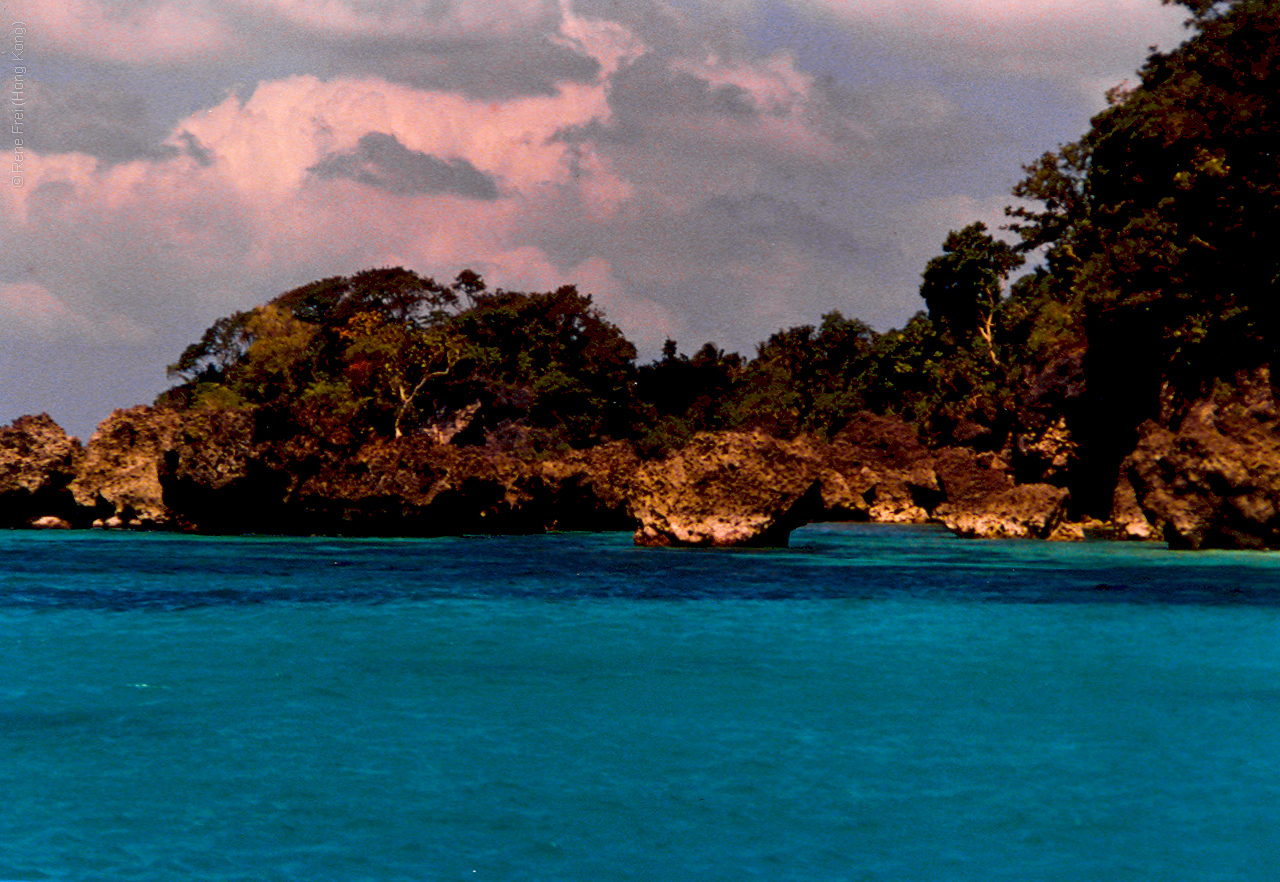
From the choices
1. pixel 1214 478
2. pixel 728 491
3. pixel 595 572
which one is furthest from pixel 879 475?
pixel 595 572

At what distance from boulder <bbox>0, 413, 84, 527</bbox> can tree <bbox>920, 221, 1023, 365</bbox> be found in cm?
4214

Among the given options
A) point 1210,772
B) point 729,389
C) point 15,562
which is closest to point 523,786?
point 1210,772

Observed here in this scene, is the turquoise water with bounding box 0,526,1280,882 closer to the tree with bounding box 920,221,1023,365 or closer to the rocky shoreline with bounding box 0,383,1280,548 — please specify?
the rocky shoreline with bounding box 0,383,1280,548

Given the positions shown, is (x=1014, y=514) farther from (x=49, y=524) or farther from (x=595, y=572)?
(x=49, y=524)

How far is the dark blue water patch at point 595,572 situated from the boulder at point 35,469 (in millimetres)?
9972

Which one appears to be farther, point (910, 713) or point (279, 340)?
point (279, 340)

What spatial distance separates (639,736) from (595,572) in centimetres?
1568

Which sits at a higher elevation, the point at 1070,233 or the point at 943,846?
the point at 1070,233

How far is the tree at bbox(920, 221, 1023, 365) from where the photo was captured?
66.4 metres

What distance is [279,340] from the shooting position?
68312 millimetres

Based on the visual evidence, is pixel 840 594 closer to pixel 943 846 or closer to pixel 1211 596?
pixel 1211 596

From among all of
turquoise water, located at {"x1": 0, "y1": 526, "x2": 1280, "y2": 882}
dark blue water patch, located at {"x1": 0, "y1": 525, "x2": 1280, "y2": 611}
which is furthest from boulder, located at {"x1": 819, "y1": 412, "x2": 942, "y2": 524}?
turquoise water, located at {"x1": 0, "y1": 526, "x2": 1280, "y2": 882}

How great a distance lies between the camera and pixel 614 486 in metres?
49.6

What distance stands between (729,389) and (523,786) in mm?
69209
